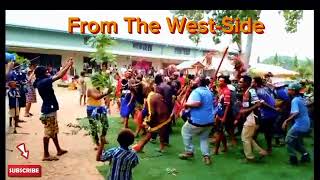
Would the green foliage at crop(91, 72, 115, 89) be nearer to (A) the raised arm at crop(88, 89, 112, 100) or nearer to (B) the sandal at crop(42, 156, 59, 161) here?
(A) the raised arm at crop(88, 89, 112, 100)

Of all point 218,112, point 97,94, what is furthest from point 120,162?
point 218,112

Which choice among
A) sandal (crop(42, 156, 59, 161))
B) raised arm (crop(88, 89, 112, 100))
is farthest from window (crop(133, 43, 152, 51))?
sandal (crop(42, 156, 59, 161))

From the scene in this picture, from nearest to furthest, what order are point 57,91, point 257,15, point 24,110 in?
point 257,15, point 24,110, point 57,91

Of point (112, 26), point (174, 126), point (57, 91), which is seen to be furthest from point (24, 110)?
point (112, 26)

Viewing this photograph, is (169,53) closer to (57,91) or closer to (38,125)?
(57,91)

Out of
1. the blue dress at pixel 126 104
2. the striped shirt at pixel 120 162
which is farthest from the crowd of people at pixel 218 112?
the striped shirt at pixel 120 162

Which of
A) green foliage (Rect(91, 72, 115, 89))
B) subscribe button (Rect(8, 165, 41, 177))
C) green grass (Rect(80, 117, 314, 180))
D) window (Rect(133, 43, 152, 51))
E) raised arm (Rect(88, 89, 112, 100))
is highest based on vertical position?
window (Rect(133, 43, 152, 51))

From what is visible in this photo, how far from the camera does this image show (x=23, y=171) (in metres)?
4.59

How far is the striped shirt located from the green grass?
150 centimetres

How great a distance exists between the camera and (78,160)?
600 cm

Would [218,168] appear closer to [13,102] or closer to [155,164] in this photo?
[155,164]

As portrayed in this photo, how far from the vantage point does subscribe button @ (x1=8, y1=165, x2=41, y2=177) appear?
4.55 metres

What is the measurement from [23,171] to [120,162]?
4.68 ft
